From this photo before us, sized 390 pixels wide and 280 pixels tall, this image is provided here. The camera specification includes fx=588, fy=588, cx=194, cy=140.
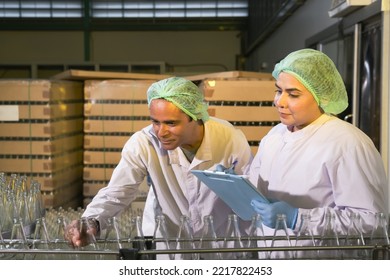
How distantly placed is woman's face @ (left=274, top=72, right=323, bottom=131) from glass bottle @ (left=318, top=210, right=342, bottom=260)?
13.3 inches

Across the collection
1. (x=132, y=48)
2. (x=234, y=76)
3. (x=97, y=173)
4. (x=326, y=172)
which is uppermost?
(x=132, y=48)

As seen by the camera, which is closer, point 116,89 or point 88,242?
point 88,242

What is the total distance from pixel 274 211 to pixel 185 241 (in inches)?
10.5

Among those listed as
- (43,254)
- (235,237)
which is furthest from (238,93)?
(43,254)

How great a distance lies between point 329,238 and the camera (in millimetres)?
1482

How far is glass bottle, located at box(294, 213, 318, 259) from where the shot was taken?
1.46 meters

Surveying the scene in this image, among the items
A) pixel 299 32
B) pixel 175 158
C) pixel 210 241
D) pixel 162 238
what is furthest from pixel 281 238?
pixel 299 32

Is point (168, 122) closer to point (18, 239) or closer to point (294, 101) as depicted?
point (294, 101)

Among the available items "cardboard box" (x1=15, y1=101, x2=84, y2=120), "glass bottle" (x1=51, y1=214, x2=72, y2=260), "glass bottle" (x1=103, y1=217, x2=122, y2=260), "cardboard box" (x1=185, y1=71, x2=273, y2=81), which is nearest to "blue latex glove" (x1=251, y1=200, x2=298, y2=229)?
"glass bottle" (x1=103, y1=217, x2=122, y2=260)

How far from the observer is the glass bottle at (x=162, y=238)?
4.90 feet

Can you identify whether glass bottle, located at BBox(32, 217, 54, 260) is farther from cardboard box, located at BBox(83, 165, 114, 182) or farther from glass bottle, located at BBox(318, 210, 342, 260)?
cardboard box, located at BBox(83, 165, 114, 182)

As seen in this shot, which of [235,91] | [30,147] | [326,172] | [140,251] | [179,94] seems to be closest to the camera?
[140,251]

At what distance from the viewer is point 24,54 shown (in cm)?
252
